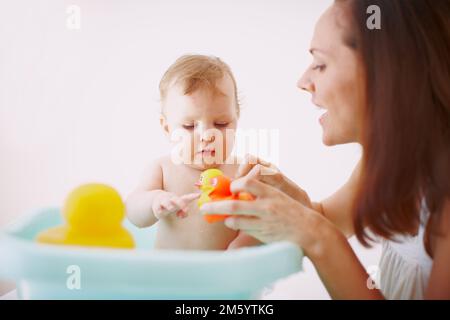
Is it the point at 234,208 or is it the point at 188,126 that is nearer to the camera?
the point at 234,208

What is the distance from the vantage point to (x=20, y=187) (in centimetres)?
95

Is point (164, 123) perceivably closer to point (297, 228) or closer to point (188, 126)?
point (188, 126)

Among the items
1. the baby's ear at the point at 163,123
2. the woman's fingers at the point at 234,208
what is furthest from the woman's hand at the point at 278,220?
the baby's ear at the point at 163,123

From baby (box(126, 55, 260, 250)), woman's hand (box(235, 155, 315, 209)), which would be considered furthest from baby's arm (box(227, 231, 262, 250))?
woman's hand (box(235, 155, 315, 209))

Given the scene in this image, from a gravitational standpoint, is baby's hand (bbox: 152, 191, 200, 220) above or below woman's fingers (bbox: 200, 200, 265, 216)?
below

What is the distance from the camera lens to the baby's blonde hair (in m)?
0.90

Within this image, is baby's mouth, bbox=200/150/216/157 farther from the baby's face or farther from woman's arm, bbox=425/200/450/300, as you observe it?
woman's arm, bbox=425/200/450/300

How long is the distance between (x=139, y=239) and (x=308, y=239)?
0.51 m

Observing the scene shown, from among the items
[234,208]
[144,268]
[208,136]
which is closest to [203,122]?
[208,136]

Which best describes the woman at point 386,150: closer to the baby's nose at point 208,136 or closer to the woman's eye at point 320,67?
the woman's eye at point 320,67

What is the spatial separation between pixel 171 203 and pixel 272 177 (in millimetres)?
202

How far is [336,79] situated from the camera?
2.65 feet

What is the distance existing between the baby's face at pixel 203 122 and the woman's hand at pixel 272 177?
7 cm

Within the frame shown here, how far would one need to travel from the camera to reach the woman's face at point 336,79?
2.61ft
